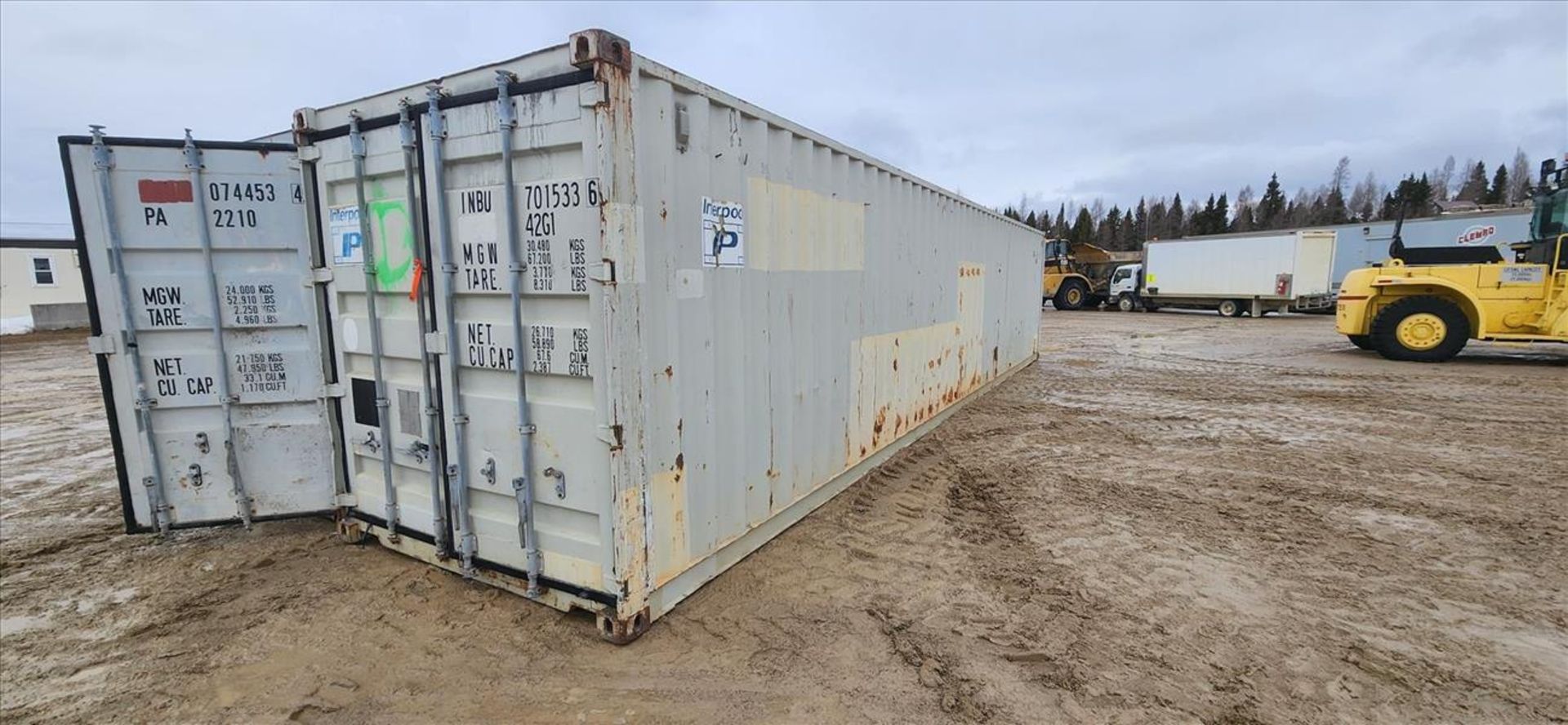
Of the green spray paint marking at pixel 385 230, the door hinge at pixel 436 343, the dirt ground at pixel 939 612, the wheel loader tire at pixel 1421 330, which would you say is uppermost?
the green spray paint marking at pixel 385 230

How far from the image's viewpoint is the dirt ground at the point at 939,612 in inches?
112

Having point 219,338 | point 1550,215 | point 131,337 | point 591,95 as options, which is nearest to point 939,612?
point 591,95

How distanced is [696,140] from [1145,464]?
5.33m

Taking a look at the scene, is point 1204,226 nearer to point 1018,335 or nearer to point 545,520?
point 1018,335

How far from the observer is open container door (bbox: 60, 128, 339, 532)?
3.85m

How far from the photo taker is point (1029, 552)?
4332mm

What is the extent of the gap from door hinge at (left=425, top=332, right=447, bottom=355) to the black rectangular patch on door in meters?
0.74

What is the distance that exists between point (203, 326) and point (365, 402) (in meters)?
1.11

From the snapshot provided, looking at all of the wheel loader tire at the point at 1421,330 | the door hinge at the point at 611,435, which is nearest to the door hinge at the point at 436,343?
the door hinge at the point at 611,435

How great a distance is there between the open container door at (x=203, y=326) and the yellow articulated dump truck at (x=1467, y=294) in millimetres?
17137

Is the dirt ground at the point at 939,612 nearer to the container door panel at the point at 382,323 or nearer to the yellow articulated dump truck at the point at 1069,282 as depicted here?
the container door panel at the point at 382,323

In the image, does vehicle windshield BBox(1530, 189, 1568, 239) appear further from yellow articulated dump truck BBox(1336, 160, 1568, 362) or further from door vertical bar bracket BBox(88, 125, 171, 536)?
door vertical bar bracket BBox(88, 125, 171, 536)

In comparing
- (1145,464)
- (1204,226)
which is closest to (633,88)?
(1145,464)

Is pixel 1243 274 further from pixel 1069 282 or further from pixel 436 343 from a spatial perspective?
pixel 436 343
